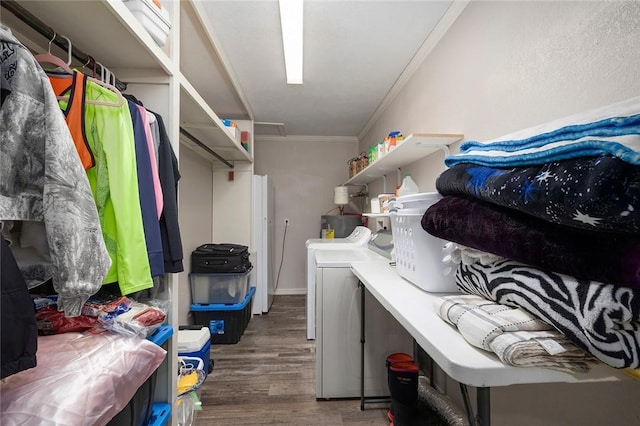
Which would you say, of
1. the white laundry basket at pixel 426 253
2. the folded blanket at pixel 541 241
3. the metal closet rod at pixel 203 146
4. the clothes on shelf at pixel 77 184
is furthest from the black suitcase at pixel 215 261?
the folded blanket at pixel 541 241

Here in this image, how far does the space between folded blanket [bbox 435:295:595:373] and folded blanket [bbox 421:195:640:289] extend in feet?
0.39

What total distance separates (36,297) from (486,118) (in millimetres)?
1924

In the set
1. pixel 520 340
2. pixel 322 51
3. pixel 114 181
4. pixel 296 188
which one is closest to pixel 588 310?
pixel 520 340

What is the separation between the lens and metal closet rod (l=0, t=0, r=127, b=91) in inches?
29.6

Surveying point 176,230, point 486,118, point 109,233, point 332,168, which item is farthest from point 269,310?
point 486,118

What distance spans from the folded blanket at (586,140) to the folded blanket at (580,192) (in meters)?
0.01

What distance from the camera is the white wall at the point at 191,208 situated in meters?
2.46

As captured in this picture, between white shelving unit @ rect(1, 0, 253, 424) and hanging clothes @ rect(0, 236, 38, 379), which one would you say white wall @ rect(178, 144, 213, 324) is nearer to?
white shelving unit @ rect(1, 0, 253, 424)

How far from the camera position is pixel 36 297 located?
0.90 meters

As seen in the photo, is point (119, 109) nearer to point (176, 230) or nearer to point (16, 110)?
point (16, 110)

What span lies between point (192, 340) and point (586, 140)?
6.72 feet

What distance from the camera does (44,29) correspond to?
0.83 meters

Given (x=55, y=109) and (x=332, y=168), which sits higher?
(x=332, y=168)

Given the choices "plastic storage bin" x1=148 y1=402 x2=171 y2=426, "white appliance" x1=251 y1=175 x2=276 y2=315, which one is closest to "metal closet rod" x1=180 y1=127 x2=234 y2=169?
"white appliance" x1=251 y1=175 x2=276 y2=315
